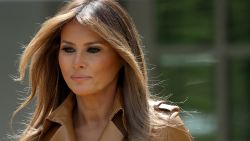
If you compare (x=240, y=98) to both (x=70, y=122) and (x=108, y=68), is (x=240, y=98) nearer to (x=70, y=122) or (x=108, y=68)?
(x=70, y=122)

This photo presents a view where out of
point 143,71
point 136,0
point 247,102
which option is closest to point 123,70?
point 143,71

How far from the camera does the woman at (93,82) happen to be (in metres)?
3.75

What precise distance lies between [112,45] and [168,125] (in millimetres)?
414

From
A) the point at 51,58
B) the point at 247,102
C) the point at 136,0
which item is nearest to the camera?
the point at 51,58

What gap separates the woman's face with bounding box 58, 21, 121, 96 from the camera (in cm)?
373

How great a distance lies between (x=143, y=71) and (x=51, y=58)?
40 centimetres

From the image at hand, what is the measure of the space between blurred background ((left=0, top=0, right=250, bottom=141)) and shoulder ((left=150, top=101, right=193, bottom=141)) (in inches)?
176

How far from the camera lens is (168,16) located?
8.77 metres

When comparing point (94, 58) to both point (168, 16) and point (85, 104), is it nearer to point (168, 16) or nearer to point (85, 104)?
point (85, 104)

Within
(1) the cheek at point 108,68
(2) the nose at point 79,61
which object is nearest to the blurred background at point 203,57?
(1) the cheek at point 108,68

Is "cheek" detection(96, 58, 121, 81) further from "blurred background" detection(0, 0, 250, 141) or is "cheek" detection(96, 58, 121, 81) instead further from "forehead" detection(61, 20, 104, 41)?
"blurred background" detection(0, 0, 250, 141)

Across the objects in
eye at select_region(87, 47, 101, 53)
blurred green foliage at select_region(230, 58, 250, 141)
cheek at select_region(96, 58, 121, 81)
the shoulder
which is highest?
eye at select_region(87, 47, 101, 53)

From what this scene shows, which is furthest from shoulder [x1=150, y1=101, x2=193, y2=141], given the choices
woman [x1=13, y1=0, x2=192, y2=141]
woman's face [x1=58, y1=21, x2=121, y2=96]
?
woman's face [x1=58, y1=21, x2=121, y2=96]

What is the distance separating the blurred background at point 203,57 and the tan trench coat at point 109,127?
4470 millimetres
